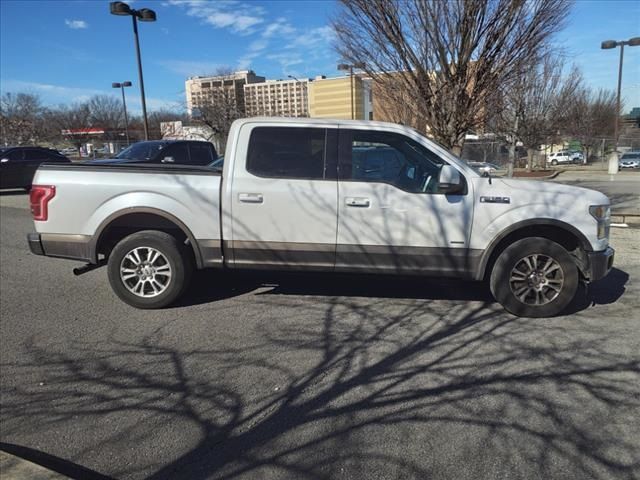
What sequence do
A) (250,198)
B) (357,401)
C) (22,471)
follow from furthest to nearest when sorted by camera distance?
(250,198)
(357,401)
(22,471)

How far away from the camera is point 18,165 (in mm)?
16875

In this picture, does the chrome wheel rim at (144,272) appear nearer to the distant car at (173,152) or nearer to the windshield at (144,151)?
the distant car at (173,152)

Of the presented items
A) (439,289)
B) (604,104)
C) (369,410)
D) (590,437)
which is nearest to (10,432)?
(369,410)

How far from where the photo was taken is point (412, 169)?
16.1ft

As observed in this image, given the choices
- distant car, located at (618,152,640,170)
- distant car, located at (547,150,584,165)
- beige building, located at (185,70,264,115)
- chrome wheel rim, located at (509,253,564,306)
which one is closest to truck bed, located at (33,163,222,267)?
chrome wheel rim, located at (509,253,564,306)

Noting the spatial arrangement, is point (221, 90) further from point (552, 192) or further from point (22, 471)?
point (22, 471)

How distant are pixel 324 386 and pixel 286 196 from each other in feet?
6.75

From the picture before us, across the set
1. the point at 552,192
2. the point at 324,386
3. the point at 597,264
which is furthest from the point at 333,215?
the point at 597,264

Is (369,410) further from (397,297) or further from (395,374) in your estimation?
(397,297)

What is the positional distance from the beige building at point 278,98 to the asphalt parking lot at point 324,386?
38.1 meters

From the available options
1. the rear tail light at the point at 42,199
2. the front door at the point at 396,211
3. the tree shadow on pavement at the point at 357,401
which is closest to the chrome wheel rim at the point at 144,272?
the tree shadow on pavement at the point at 357,401

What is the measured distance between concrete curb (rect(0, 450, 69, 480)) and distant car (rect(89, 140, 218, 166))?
9.77 meters

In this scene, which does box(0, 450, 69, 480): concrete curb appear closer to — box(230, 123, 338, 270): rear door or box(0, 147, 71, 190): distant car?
box(230, 123, 338, 270): rear door

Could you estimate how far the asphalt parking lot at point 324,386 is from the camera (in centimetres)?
274
